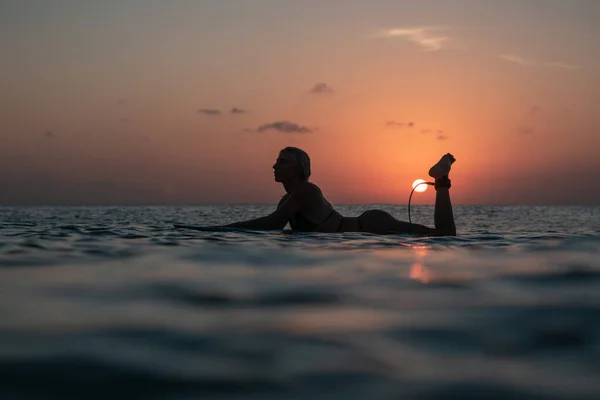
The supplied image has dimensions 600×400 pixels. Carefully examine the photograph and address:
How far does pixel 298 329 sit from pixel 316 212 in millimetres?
6150

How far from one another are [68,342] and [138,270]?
202cm

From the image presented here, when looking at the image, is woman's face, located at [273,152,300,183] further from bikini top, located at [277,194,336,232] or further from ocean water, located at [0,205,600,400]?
ocean water, located at [0,205,600,400]

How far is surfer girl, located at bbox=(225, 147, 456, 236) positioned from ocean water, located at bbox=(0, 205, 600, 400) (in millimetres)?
3374

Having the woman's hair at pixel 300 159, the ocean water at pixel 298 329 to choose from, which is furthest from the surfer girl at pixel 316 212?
the ocean water at pixel 298 329

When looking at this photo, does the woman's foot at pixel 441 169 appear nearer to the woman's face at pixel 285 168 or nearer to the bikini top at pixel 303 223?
the bikini top at pixel 303 223

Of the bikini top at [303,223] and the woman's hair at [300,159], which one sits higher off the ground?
the woman's hair at [300,159]

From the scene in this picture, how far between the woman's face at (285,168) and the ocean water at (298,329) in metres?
4.10

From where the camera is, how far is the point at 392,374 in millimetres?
1699

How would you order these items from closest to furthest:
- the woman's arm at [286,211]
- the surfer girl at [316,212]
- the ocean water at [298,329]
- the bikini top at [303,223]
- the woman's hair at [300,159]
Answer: the ocean water at [298,329] < the surfer girl at [316,212] < the woman's arm at [286,211] < the bikini top at [303,223] < the woman's hair at [300,159]

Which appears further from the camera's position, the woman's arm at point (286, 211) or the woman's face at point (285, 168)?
the woman's face at point (285, 168)

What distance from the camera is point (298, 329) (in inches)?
89.4

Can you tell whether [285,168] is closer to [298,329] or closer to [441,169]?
[441,169]

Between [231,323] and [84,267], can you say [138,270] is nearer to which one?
[84,267]

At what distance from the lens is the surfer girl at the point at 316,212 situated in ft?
26.1
